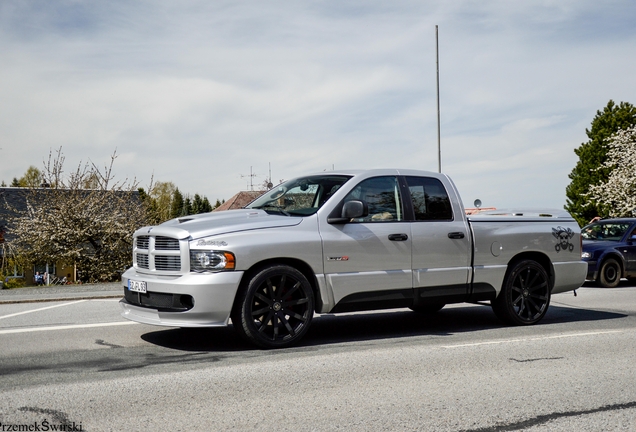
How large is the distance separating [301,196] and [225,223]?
1277mm

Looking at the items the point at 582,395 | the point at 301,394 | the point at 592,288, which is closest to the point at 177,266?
the point at 301,394

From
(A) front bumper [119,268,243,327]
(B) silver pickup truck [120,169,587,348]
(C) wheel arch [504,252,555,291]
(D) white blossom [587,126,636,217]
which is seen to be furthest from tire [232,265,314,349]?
(D) white blossom [587,126,636,217]

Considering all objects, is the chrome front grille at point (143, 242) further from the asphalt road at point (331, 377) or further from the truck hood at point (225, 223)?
the asphalt road at point (331, 377)

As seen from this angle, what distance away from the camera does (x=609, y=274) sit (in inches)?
621

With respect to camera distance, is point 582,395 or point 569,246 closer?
point 582,395

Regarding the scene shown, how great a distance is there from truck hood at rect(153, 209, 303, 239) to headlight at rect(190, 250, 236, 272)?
0.19m

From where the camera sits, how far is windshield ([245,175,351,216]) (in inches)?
300

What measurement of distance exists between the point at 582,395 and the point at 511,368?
100 centimetres

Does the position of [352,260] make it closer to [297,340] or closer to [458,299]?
[297,340]

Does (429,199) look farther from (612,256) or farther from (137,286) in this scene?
(612,256)

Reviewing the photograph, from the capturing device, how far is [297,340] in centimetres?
708

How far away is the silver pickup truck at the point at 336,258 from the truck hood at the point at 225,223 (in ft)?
0.05

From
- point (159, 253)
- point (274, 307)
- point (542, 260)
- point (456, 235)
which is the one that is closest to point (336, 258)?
point (274, 307)

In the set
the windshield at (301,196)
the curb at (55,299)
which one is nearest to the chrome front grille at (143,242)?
the windshield at (301,196)
